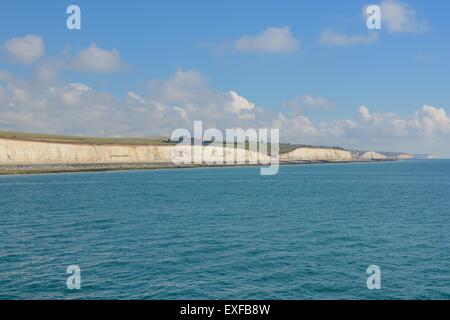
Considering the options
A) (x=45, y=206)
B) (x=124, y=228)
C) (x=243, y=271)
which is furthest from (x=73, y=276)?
(x=45, y=206)

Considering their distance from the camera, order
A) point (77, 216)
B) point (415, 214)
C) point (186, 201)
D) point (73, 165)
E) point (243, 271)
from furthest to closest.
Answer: point (73, 165) < point (186, 201) < point (415, 214) < point (77, 216) < point (243, 271)

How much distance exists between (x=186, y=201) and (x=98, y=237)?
103ft

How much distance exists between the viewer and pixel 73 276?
25.5 metres

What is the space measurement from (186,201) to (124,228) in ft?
86.5

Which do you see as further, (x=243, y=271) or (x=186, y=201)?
(x=186, y=201)

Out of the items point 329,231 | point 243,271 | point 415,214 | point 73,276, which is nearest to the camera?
point 73,276

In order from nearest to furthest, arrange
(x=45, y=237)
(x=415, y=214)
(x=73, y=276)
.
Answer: (x=73, y=276) → (x=45, y=237) → (x=415, y=214)

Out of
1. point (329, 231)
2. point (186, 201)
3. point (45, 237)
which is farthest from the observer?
point (186, 201)
